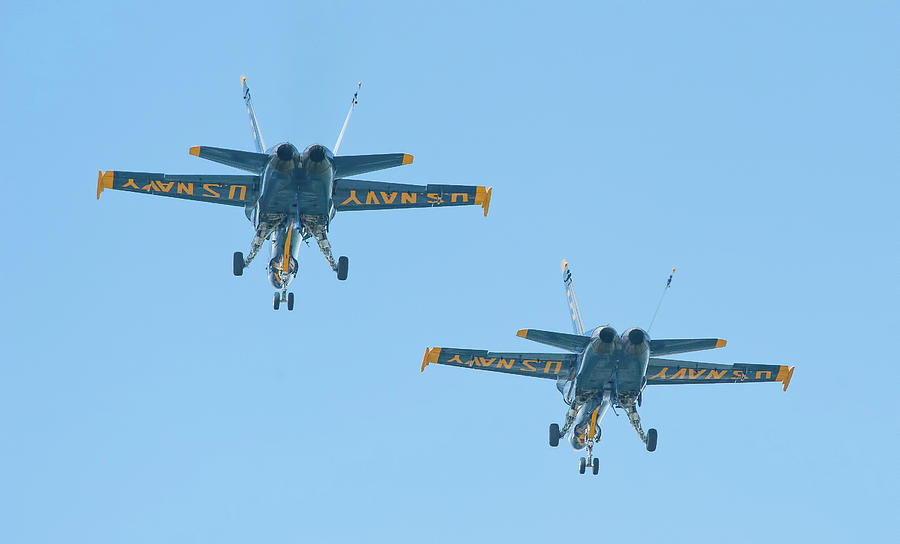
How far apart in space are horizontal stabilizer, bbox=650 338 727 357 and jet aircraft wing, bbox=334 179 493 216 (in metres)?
12.3

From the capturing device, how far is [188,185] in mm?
93500

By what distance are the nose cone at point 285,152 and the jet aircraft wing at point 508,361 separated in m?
16.2

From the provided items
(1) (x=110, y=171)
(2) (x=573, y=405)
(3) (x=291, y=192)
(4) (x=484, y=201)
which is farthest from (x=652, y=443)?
(1) (x=110, y=171)

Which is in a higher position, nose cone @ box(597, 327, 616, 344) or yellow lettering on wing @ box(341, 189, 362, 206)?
yellow lettering on wing @ box(341, 189, 362, 206)

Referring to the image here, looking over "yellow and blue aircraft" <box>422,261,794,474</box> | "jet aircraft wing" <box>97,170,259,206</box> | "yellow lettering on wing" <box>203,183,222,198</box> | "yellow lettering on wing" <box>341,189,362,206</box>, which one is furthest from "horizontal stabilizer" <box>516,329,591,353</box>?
"yellow lettering on wing" <box>203,183,222,198</box>

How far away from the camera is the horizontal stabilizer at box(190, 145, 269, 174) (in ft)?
287

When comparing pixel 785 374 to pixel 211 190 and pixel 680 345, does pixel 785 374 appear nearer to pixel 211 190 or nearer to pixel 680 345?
pixel 680 345

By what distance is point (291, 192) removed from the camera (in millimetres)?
87625

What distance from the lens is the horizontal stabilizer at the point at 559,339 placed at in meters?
89.1

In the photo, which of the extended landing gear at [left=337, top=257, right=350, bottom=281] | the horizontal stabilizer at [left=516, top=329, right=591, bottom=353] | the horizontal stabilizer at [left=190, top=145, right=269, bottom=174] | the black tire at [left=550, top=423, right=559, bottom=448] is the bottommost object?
the black tire at [left=550, top=423, right=559, bottom=448]

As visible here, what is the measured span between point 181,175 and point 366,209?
10549mm

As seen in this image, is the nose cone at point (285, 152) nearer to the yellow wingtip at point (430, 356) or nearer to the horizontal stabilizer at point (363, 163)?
the horizontal stabilizer at point (363, 163)

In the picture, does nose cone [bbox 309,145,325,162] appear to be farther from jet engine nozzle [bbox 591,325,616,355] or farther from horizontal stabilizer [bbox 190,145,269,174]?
jet engine nozzle [bbox 591,325,616,355]

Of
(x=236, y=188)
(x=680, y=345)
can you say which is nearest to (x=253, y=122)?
(x=236, y=188)
